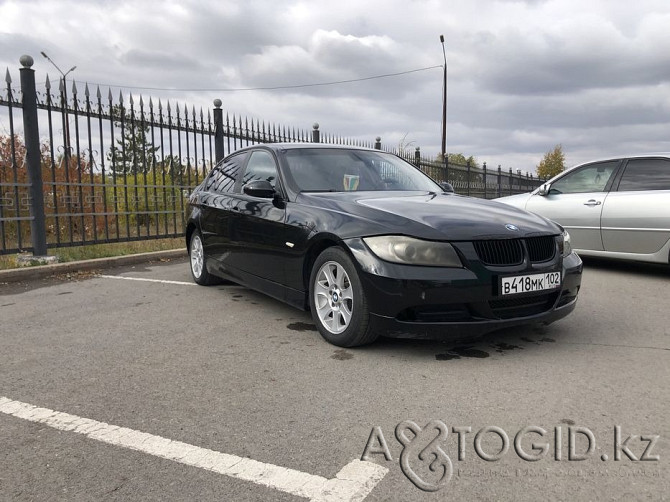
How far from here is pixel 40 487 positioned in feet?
6.73

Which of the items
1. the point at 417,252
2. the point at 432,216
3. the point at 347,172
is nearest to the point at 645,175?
the point at 347,172

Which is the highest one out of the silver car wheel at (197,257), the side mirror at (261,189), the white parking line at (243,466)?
the side mirror at (261,189)

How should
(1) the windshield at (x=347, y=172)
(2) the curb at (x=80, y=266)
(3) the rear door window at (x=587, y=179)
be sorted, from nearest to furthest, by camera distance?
(1) the windshield at (x=347, y=172) < (2) the curb at (x=80, y=266) < (3) the rear door window at (x=587, y=179)

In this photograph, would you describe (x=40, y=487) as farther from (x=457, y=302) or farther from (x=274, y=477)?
(x=457, y=302)

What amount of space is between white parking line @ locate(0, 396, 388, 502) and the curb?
15.2 ft

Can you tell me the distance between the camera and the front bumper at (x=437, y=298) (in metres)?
3.30

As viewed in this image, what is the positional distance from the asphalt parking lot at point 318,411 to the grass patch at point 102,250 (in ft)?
10.6

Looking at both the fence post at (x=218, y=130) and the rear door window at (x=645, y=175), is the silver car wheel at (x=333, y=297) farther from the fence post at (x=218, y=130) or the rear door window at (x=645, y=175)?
the fence post at (x=218, y=130)

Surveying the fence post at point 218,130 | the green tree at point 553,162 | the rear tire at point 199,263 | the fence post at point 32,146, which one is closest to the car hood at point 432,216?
the rear tire at point 199,263

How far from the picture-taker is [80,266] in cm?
726

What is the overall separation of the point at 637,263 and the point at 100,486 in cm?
779

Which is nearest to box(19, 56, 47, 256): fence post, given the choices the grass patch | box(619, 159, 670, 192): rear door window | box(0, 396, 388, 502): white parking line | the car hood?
the grass patch

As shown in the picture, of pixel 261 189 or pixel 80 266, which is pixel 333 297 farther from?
pixel 80 266

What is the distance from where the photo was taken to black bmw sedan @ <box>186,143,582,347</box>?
11.0 ft
